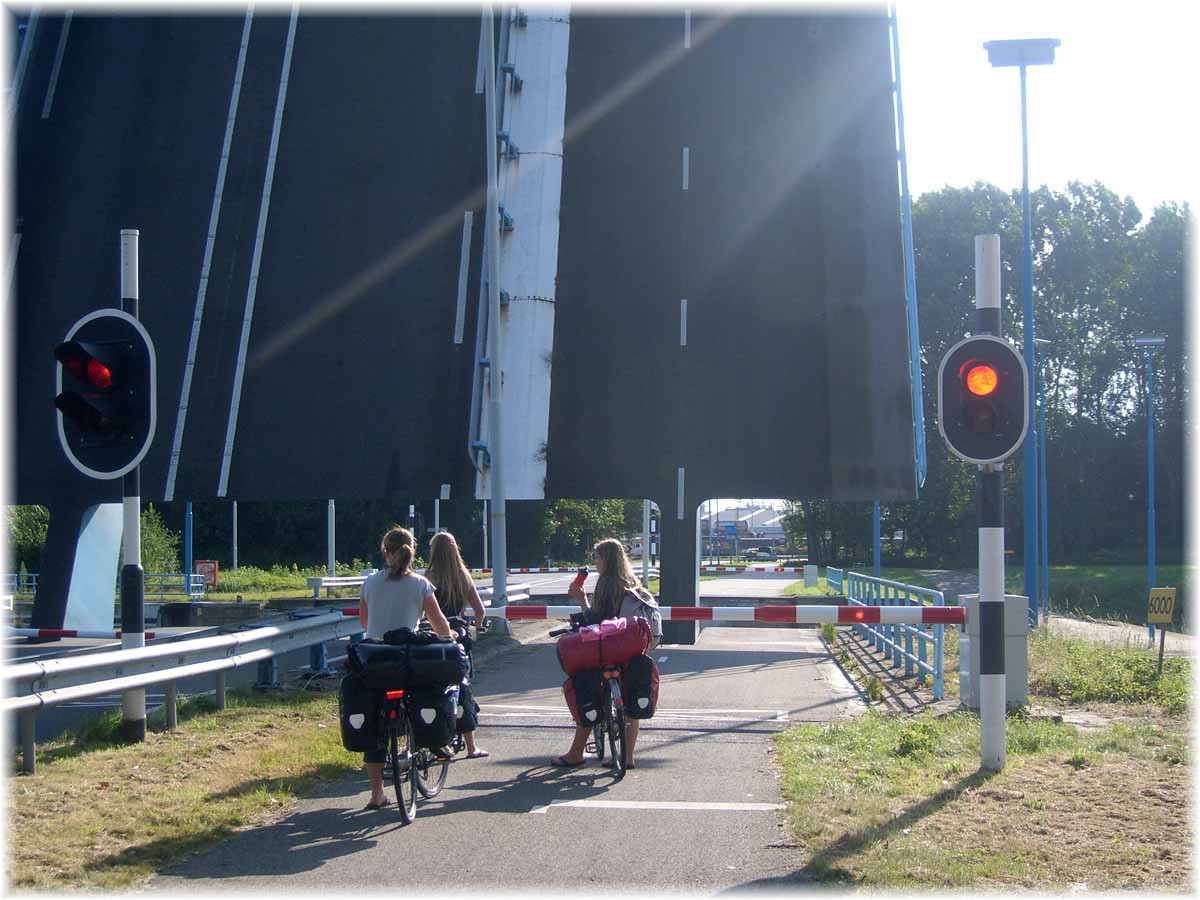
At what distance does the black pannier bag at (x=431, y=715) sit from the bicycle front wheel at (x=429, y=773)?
0.14 metres

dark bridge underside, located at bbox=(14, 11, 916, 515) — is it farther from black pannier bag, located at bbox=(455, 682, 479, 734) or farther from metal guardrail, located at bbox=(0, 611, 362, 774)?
black pannier bag, located at bbox=(455, 682, 479, 734)

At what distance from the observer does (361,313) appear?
20.2 meters

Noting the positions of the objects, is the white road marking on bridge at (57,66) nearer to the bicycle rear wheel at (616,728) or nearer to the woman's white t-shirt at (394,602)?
the woman's white t-shirt at (394,602)

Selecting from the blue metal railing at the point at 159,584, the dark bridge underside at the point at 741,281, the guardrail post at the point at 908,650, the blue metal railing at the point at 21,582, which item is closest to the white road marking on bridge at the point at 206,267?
the dark bridge underside at the point at 741,281

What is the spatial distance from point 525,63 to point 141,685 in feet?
47.6

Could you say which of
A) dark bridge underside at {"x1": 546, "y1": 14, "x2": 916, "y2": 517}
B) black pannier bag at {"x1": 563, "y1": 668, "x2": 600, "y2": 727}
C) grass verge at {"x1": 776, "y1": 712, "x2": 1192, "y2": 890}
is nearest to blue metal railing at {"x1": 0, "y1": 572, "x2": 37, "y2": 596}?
dark bridge underside at {"x1": 546, "y1": 14, "x2": 916, "y2": 517}

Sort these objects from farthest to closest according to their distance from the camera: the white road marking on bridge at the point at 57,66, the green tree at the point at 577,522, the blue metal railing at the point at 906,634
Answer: the green tree at the point at 577,522, the white road marking on bridge at the point at 57,66, the blue metal railing at the point at 906,634

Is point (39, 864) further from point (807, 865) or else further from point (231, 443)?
point (231, 443)

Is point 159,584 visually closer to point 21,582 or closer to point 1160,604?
point 21,582

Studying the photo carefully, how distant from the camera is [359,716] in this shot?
298 inches

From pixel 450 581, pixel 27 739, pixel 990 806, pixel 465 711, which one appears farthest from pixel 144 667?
pixel 990 806

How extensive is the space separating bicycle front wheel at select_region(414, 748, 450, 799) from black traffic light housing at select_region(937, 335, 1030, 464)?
12.4 feet

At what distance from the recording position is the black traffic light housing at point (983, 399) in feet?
27.2

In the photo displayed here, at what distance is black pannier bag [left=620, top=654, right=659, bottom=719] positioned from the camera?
8883mm
